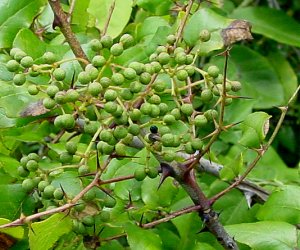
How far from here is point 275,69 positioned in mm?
2887

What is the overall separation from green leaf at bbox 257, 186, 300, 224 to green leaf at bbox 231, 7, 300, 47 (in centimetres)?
88

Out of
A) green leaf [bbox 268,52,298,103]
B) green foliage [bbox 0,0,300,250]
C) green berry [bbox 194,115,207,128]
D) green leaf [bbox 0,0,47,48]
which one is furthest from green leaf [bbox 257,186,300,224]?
green leaf [bbox 268,52,298,103]

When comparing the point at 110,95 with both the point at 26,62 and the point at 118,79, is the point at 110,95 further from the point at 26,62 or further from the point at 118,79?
the point at 26,62

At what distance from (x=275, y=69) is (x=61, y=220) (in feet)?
5.80

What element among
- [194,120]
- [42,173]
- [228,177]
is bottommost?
[228,177]

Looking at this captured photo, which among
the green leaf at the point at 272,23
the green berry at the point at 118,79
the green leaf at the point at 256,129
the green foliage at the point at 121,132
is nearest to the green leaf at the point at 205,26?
the green foliage at the point at 121,132

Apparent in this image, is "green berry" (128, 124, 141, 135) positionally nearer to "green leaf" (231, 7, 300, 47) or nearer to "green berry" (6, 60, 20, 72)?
"green berry" (6, 60, 20, 72)

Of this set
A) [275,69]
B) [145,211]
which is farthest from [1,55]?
[275,69]

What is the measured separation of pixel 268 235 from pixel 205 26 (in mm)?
423

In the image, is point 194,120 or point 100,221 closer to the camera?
point 194,120

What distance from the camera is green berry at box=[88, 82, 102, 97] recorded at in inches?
47.8

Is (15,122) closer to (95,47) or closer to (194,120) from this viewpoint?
(95,47)

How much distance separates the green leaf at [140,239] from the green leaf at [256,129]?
0.24 m

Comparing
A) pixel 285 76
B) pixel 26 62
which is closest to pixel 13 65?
pixel 26 62
